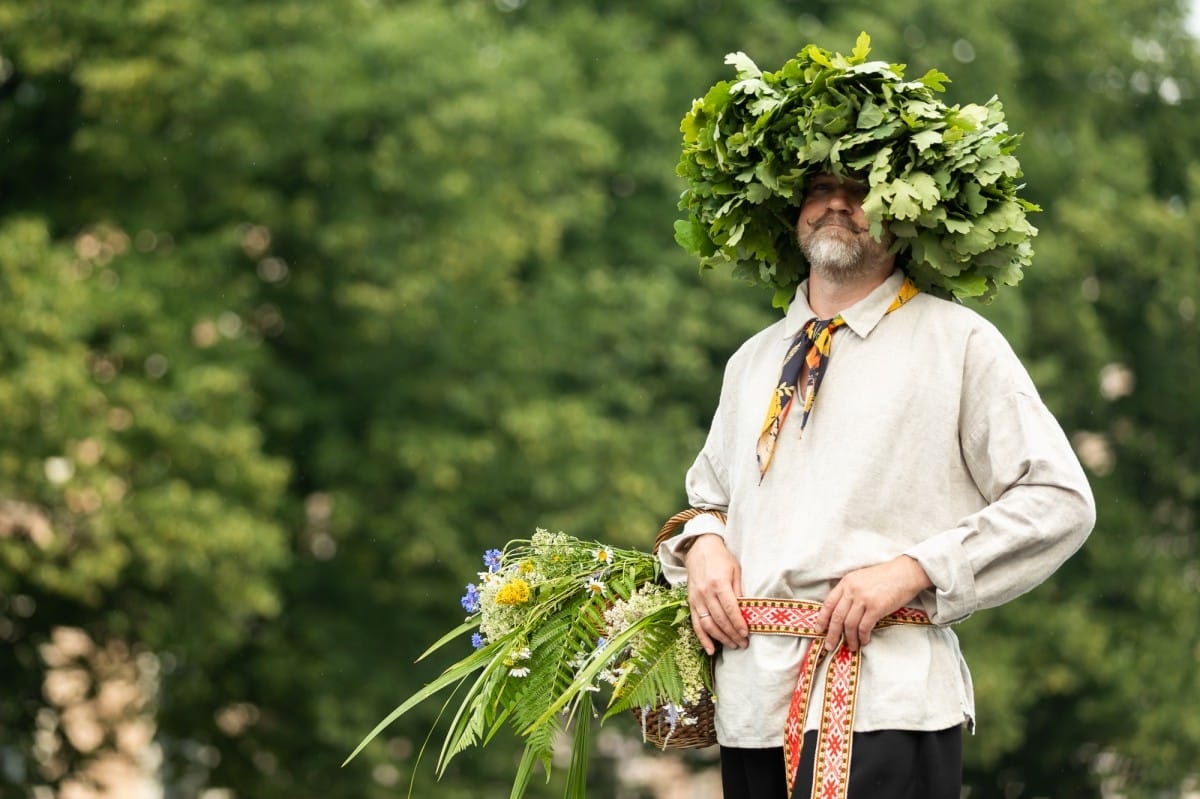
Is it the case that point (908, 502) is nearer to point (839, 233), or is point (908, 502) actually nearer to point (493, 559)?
point (839, 233)

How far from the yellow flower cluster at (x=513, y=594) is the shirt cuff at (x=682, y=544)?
0.29 meters

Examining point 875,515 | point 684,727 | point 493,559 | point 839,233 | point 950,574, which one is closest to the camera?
point 950,574

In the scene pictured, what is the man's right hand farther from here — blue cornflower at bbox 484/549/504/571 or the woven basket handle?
blue cornflower at bbox 484/549/504/571

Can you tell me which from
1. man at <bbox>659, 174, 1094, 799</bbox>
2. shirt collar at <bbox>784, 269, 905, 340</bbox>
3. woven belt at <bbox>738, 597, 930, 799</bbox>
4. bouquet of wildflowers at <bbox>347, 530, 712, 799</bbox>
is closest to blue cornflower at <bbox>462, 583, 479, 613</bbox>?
bouquet of wildflowers at <bbox>347, 530, 712, 799</bbox>

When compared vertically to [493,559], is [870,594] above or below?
above

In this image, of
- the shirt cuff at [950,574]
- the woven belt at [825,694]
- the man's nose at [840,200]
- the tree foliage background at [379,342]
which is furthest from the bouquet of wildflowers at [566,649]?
the tree foliage background at [379,342]

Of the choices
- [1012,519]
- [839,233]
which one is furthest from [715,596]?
[839,233]

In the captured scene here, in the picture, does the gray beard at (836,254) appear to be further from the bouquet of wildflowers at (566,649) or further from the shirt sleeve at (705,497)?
the bouquet of wildflowers at (566,649)

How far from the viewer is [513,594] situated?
3.79m

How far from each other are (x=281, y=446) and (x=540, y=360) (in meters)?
2.30

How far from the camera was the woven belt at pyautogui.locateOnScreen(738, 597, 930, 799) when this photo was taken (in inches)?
128

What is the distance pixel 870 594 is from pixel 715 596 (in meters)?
0.33

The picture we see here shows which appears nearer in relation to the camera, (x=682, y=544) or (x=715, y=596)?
(x=715, y=596)

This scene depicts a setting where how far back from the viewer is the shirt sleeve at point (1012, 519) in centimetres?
322
